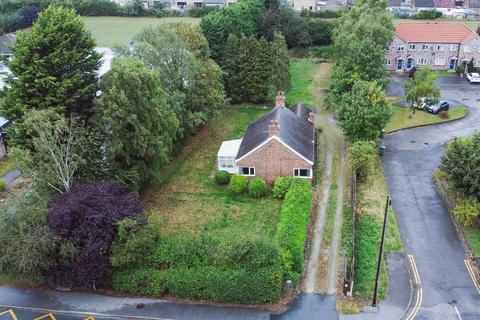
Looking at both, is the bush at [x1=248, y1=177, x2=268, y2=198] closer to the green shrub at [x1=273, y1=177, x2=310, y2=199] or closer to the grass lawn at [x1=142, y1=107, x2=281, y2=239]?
the grass lawn at [x1=142, y1=107, x2=281, y2=239]

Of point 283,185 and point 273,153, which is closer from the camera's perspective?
point 283,185

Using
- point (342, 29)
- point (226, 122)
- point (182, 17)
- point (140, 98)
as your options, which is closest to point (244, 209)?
point (140, 98)

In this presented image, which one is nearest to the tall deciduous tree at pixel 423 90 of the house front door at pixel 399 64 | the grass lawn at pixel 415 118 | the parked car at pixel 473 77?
the grass lawn at pixel 415 118

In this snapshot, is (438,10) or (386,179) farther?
(438,10)

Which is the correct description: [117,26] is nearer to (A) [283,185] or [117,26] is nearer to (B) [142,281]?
(A) [283,185]

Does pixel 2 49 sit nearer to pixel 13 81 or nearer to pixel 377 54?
pixel 13 81

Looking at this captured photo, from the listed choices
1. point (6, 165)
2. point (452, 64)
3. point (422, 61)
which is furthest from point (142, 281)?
point (452, 64)
